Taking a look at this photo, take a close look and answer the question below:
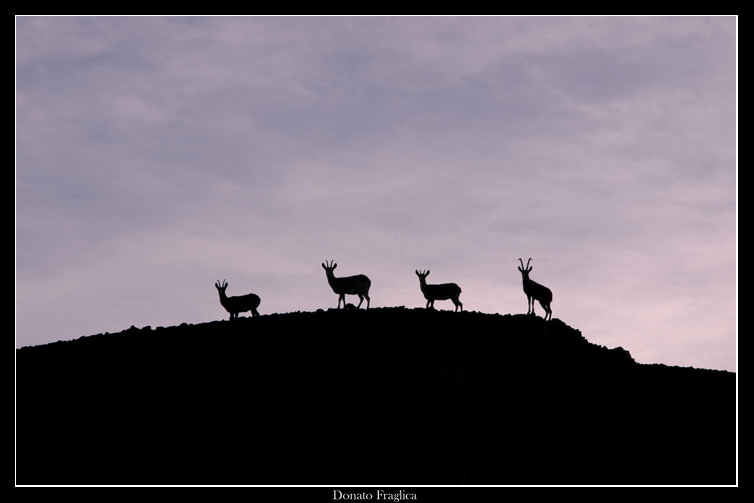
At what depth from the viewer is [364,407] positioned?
23000 mm

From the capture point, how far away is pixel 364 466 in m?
20.8

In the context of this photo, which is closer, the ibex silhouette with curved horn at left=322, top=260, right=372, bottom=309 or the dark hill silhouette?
the dark hill silhouette

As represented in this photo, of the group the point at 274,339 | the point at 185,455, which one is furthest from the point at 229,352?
the point at 185,455

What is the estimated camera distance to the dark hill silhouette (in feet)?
69.7

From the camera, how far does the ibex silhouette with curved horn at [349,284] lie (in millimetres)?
32688

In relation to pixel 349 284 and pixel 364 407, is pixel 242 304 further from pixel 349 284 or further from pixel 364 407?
pixel 364 407

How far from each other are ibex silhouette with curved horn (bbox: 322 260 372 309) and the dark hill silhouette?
2590 millimetres

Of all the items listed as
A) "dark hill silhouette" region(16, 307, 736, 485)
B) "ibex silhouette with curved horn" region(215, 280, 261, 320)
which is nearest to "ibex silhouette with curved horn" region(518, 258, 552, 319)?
"dark hill silhouette" region(16, 307, 736, 485)

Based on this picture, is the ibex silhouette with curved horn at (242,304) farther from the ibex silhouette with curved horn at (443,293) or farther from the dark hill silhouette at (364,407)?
the ibex silhouette with curved horn at (443,293)

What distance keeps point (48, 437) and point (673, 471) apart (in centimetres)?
1927

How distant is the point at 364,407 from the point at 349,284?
33.9ft

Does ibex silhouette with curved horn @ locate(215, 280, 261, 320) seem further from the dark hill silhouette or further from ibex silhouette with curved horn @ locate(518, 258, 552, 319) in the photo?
ibex silhouette with curved horn @ locate(518, 258, 552, 319)

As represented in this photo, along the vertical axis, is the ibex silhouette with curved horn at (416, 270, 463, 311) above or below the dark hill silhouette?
above

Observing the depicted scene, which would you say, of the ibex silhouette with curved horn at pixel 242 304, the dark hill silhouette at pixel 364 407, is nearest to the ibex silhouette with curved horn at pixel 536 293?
the dark hill silhouette at pixel 364 407
